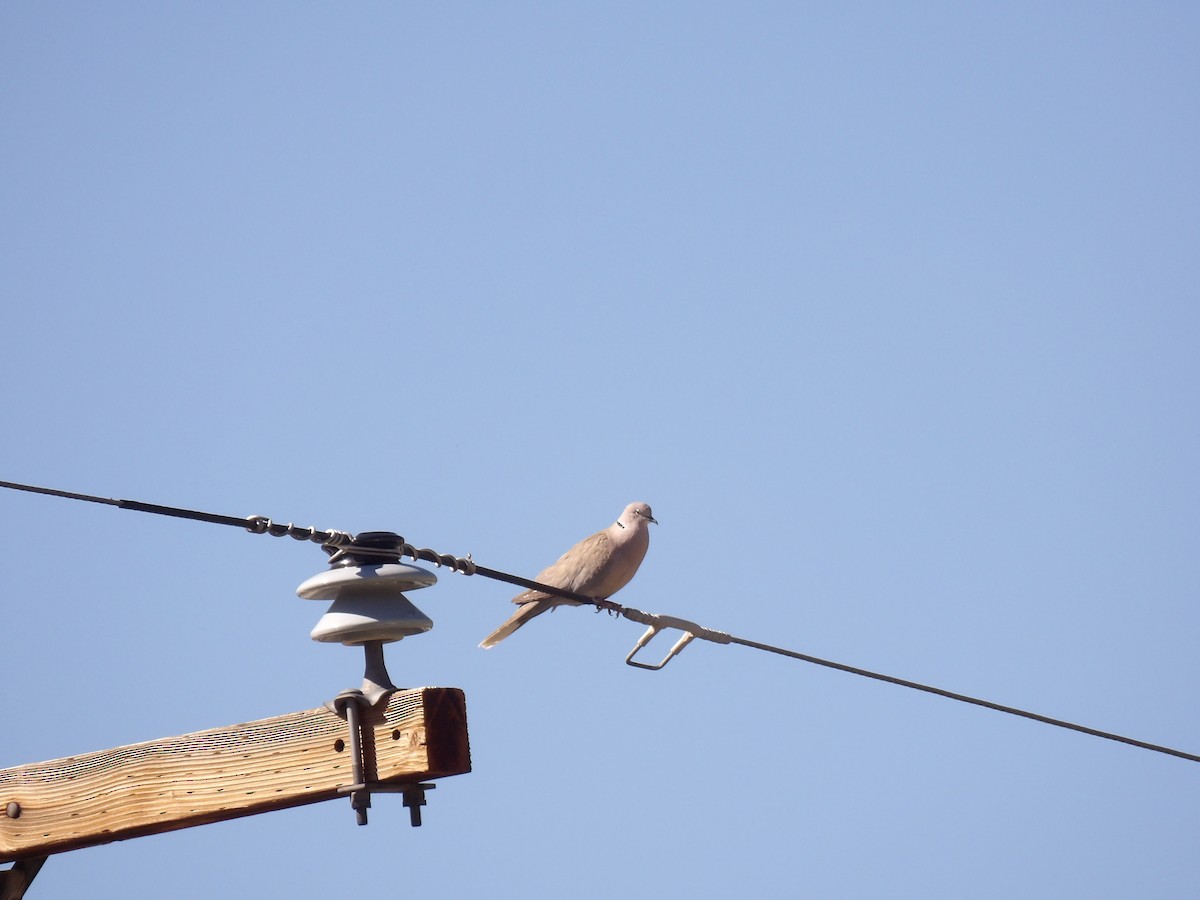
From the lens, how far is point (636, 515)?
9844 mm

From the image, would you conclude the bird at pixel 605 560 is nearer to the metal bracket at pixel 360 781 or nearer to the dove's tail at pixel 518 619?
the dove's tail at pixel 518 619

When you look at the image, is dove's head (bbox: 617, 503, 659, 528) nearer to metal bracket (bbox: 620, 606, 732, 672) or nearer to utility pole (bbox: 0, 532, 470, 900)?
metal bracket (bbox: 620, 606, 732, 672)

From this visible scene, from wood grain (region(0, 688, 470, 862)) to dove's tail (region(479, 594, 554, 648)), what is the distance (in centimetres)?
494

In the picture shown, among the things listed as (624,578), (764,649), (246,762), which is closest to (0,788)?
(246,762)

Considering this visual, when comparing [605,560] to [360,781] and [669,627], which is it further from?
[360,781]

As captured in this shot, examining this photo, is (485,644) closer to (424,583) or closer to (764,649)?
(764,649)

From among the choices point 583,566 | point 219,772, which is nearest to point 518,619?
point 583,566

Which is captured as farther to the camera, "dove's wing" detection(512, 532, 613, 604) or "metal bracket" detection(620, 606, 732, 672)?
"dove's wing" detection(512, 532, 613, 604)

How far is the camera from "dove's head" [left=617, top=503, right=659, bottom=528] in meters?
9.80

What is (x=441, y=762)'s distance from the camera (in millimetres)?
3203

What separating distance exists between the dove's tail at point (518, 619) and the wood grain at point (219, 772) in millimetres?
4944

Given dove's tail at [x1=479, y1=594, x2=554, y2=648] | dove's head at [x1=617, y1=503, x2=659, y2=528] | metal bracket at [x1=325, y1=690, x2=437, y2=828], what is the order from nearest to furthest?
metal bracket at [x1=325, y1=690, x2=437, y2=828]
dove's tail at [x1=479, y1=594, x2=554, y2=648]
dove's head at [x1=617, y1=503, x2=659, y2=528]

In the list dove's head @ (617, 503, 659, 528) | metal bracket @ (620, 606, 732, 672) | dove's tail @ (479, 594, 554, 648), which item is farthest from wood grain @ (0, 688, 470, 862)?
dove's head @ (617, 503, 659, 528)

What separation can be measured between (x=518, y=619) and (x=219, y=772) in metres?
5.37
